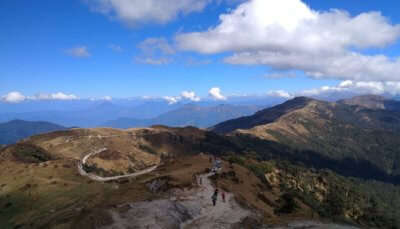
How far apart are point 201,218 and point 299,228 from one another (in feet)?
43.8

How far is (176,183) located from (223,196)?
12328 mm

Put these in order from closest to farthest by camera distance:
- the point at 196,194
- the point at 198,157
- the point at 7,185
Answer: the point at 196,194 < the point at 7,185 < the point at 198,157

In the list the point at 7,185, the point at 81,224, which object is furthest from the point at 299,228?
the point at 7,185

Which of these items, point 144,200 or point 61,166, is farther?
point 61,166

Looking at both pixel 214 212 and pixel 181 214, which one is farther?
pixel 214 212

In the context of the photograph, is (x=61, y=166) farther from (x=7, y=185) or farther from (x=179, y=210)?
(x=179, y=210)

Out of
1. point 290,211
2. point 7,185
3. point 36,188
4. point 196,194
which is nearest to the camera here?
point 196,194

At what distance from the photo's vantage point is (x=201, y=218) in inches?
1868

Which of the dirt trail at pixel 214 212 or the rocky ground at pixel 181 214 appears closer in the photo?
the rocky ground at pixel 181 214

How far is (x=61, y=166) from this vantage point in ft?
420

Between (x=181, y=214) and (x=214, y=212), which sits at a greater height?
(x=181, y=214)

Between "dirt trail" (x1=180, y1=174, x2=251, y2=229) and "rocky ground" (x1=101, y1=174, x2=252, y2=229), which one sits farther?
"dirt trail" (x1=180, y1=174, x2=251, y2=229)

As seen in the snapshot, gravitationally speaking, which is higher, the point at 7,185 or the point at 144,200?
the point at 144,200

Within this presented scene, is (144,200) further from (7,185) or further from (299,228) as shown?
(7,185)
